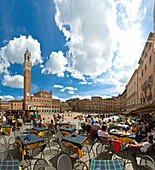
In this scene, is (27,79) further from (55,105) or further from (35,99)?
(55,105)

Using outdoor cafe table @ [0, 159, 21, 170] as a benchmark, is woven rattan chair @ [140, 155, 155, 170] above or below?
below

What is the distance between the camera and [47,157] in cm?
512

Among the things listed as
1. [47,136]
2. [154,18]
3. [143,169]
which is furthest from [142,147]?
[154,18]

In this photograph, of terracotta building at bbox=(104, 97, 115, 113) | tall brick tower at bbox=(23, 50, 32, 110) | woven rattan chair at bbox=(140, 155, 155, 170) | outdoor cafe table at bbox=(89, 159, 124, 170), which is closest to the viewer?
outdoor cafe table at bbox=(89, 159, 124, 170)

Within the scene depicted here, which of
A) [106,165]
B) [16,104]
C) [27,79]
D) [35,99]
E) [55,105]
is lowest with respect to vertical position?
[55,105]

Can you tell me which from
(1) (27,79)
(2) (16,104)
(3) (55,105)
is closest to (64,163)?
(1) (27,79)

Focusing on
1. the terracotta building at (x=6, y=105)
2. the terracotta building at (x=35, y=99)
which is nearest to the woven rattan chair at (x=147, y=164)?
the terracotta building at (x=35, y=99)

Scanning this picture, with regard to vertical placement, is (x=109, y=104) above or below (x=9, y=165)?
below

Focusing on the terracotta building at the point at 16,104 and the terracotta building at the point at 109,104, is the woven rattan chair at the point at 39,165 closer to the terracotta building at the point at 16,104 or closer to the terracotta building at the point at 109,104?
the terracotta building at the point at 16,104

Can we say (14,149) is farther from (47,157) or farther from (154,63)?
(154,63)

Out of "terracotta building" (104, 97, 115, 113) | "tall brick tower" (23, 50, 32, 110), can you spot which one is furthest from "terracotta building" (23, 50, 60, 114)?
"terracotta building" (104, 97, 115, 113)

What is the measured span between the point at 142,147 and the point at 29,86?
71.7 metres

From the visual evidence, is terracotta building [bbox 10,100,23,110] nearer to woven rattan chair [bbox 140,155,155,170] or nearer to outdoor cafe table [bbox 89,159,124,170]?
outdoor cafe table [bbox 89,159,124,170]

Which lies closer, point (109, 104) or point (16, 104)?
point (16, 104)
